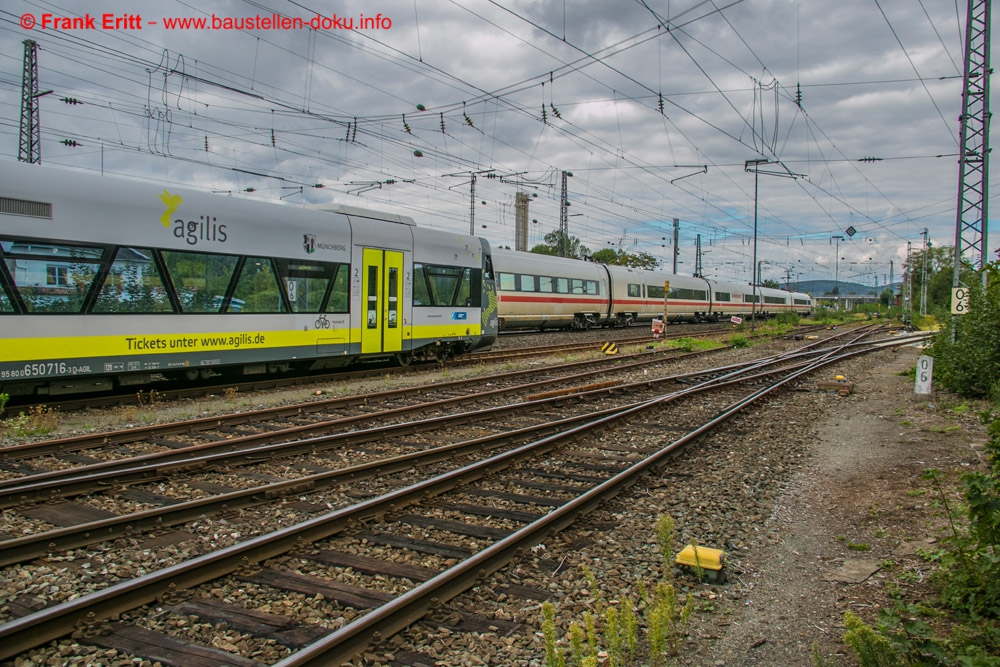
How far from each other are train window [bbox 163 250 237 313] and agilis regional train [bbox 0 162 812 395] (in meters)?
0.02

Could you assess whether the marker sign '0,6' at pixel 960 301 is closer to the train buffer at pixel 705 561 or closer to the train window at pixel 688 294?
the train buffer at pixel 705 561

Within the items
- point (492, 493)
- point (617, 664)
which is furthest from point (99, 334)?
point (617, 664)

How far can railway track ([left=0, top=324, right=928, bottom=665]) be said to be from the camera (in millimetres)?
3422

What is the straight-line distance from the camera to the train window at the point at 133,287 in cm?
941

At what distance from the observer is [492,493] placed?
20.0 ft

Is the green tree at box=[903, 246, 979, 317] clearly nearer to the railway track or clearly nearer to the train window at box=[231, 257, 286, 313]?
the train window at box=[231, 257, 286, 313]

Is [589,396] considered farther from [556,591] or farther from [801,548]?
[556,591]

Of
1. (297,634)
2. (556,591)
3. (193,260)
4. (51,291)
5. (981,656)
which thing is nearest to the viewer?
(981,656)

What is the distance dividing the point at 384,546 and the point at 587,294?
27259 millimetres

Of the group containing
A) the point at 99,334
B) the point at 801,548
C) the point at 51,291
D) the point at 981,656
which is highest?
the point at 51,291

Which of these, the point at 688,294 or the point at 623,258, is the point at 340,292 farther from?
the point at 623,258

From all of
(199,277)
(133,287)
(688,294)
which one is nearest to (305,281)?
(199,277)

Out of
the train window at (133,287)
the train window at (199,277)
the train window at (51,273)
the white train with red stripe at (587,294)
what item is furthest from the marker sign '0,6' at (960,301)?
the train window at (51,273)

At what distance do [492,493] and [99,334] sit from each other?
22.6 feet
